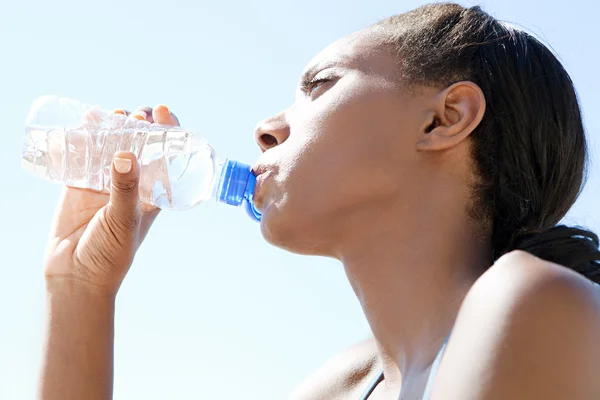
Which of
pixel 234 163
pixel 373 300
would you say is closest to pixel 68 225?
pixel 234 163

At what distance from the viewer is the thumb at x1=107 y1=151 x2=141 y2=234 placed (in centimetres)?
271

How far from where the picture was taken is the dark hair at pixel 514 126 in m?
2.57

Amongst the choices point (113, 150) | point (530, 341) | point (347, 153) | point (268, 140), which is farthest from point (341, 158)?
point (113, 150)

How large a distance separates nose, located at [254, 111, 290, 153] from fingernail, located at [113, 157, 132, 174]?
0.39 meters

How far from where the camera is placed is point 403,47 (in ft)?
8.82

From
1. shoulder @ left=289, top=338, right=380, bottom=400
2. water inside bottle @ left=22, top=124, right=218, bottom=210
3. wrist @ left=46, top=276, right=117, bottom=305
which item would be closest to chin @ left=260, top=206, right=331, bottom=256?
shoulder @ left=289, top=338, right=380, bottom=400

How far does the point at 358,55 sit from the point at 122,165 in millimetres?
773

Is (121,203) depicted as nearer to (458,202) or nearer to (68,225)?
(68,225)

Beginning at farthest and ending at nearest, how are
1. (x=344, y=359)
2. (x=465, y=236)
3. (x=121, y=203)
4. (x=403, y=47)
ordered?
(x=344, y=359)
(x=121, y=203)
(x=403, y=47)
(x=465, y=236)

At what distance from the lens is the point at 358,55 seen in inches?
105

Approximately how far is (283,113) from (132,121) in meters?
0.74

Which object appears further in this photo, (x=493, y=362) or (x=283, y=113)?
(x=283, y=113)

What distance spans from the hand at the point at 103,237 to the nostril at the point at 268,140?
388 mm

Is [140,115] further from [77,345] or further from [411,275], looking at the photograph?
[411,275]
